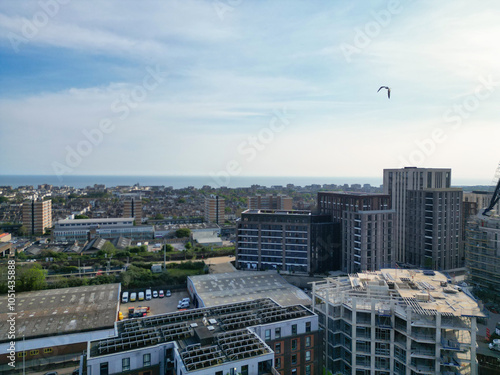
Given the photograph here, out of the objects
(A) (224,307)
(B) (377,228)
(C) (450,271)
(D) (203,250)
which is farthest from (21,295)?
(C) (450,271)

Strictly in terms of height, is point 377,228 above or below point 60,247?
above

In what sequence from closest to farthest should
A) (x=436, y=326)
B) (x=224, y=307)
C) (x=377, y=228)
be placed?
1. (x=436, y=326)
2. (x=224, y=307)
3. (x=377, y=228)

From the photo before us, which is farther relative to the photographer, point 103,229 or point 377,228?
point 103,229

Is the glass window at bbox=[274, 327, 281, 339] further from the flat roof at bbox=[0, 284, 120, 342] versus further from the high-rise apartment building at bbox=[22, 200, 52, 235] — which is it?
the high-rise apartment building at bbox=[22, 200, 52, 235]

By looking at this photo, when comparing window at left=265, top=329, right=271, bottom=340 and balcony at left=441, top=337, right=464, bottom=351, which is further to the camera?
window at left=265, top=329, right=271, bottom=340

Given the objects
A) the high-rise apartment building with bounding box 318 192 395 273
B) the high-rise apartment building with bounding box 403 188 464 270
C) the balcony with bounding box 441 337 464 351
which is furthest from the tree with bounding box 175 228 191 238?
Answer: the balcony with bounding box 441 337 464 351

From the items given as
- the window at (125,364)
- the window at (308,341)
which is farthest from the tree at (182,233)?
the window at (125,364)

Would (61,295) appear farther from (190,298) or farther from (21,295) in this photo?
(190,298)
